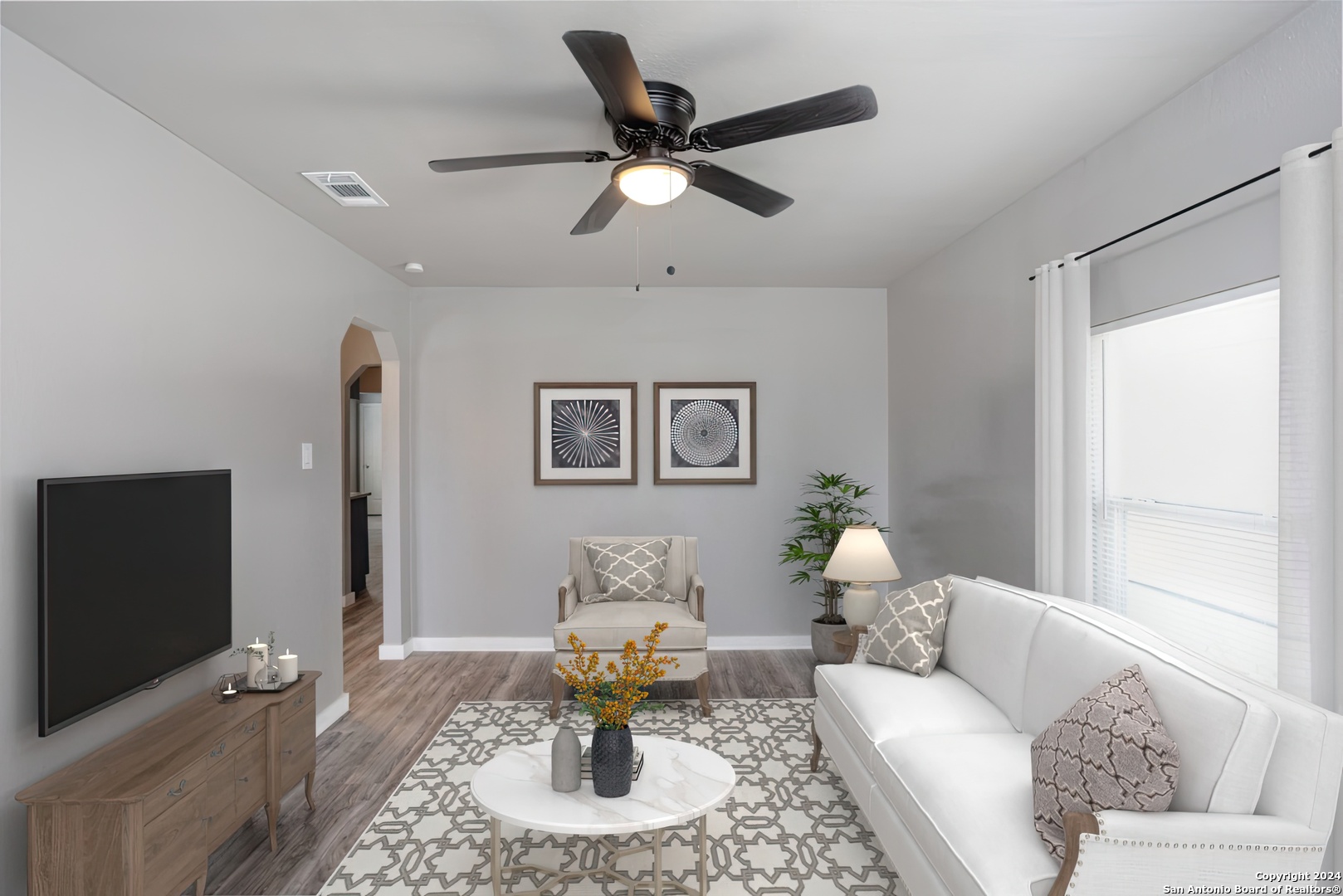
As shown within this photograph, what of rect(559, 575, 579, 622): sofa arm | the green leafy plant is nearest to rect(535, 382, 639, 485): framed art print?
rect(559, 575, 579, 622): sofa arm

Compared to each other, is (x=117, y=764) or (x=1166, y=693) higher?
(x=1166, y=693)

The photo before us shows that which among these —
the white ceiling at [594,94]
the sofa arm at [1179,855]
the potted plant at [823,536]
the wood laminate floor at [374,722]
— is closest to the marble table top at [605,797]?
the wood laminate floor at [374,722]

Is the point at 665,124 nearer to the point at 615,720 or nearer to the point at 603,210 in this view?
the point at 603,210

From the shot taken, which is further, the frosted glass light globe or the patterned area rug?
the patterned area rug

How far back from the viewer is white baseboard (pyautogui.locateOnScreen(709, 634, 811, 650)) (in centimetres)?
547

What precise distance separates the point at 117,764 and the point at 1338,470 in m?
3.45

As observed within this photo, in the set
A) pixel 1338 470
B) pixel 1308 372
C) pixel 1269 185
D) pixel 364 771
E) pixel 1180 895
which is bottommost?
pixel 364 771

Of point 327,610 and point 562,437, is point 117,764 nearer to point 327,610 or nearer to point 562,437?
point 327,610

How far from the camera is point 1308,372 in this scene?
184 centimetres

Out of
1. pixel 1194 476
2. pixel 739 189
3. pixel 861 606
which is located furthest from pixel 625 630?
pixel 1194 476

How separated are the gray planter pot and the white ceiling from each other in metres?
2.75

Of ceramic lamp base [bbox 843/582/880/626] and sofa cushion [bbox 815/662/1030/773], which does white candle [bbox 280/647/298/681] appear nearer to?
sofa cushion [bbox 815/662/1030/773]

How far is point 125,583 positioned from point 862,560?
122 inches

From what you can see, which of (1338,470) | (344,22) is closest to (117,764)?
(344,22)
